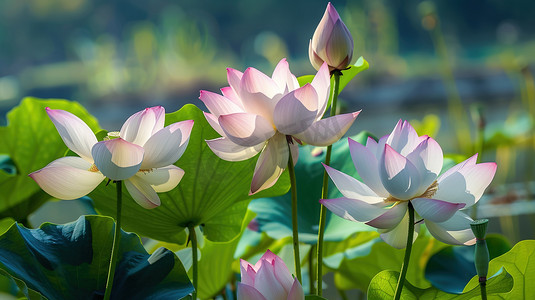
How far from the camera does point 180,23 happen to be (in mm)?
4977

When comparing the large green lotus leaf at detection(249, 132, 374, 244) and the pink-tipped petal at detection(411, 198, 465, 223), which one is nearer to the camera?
the pink-tipped petal at detection(411, 198, 465, 223)

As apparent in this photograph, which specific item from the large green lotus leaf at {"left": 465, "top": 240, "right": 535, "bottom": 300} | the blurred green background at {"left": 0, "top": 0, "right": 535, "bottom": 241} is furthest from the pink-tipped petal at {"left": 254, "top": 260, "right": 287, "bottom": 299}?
the blurred green background at {"left": 0, "top": 0, "right": 535, "bottom": 241}

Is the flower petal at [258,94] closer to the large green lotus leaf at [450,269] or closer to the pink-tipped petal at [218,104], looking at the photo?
the pink-tipped petal at [218,104]

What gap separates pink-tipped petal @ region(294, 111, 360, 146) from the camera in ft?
0.76

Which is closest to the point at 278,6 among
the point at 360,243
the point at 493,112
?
the point at 493,112

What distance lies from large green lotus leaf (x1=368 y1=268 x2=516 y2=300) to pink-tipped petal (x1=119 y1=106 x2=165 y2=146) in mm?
113

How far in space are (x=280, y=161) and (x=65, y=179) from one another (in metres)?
0.09

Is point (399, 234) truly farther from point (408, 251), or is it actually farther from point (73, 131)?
point (73, 131)

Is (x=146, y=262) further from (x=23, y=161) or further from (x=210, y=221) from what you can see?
Result: (x=23, y=161)

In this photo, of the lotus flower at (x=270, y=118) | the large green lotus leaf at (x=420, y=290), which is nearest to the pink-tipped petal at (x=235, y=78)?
the lotus flower at (x=270, y=118)

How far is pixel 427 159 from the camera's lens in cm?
23

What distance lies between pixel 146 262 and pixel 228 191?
62mm

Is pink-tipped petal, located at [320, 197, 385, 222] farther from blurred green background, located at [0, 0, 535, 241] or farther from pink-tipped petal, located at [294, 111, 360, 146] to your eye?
blurred green background, located at [0, 0, 535, 241]

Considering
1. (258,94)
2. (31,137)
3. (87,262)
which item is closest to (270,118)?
(258,94)
